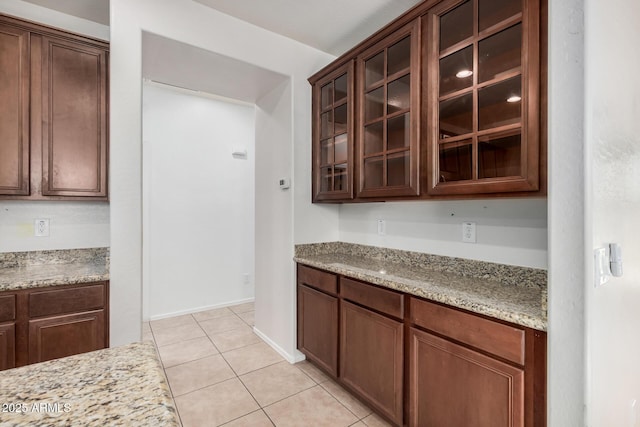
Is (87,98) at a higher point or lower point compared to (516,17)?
lower

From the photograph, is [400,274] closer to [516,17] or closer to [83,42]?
[516,17]

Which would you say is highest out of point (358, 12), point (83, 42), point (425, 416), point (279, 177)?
point (358, 12)

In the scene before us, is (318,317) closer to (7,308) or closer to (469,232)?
(469,232)

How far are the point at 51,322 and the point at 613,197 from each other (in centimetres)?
270

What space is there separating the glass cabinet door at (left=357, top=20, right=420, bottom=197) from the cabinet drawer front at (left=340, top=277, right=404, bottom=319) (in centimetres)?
59

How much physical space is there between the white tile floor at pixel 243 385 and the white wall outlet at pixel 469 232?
4.04 ft

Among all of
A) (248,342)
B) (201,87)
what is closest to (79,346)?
(248,342)

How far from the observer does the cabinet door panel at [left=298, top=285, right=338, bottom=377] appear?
2215 mm

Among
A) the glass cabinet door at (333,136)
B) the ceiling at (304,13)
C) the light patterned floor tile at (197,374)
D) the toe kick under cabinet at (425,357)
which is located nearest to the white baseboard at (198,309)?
the light patterned floor tile at (197,374)

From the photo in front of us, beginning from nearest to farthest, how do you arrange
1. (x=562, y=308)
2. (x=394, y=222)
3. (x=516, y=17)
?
(x=562, y=308), (x=516, y=17), (x=394, y=222)

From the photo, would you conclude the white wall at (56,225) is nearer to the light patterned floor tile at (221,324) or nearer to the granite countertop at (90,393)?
the light patterned floor tile at (221,324)

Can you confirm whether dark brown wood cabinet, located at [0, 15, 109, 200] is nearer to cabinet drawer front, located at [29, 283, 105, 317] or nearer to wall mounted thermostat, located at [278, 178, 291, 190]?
cabinet drawer front, located at [29, 283, 105, 317]

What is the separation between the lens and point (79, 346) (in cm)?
181

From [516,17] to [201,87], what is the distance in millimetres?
2408
